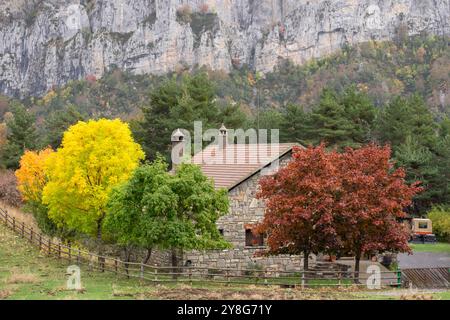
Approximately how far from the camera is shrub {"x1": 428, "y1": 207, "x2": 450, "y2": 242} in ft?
157

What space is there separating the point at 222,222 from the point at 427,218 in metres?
25.1

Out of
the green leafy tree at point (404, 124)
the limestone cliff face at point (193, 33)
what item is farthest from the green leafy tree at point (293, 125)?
the limestone cliff face at point (193, 33)

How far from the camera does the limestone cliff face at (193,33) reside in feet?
595

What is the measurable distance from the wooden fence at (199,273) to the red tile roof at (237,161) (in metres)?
4.48

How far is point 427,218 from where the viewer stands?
1994 inches

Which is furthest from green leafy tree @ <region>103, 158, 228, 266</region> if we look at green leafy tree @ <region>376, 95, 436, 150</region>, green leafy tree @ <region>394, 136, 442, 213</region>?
green leafy tree @ <region>376, 95, 436, 150</region>

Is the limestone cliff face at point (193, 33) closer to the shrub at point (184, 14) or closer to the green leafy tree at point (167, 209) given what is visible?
the shrub at point (184, 14)

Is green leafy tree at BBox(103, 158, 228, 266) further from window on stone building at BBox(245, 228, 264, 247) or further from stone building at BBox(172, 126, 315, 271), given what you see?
window on stone building at BBox(245, 228, 264, 247)

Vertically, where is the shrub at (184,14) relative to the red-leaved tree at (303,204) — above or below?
above

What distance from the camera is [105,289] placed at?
75.8 ft

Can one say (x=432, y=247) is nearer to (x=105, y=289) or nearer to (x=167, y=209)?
(x=167, y=209)

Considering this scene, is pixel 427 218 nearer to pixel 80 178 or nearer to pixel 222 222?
pixel 222 222

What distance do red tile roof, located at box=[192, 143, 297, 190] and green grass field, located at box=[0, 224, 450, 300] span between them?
7.13 meters
